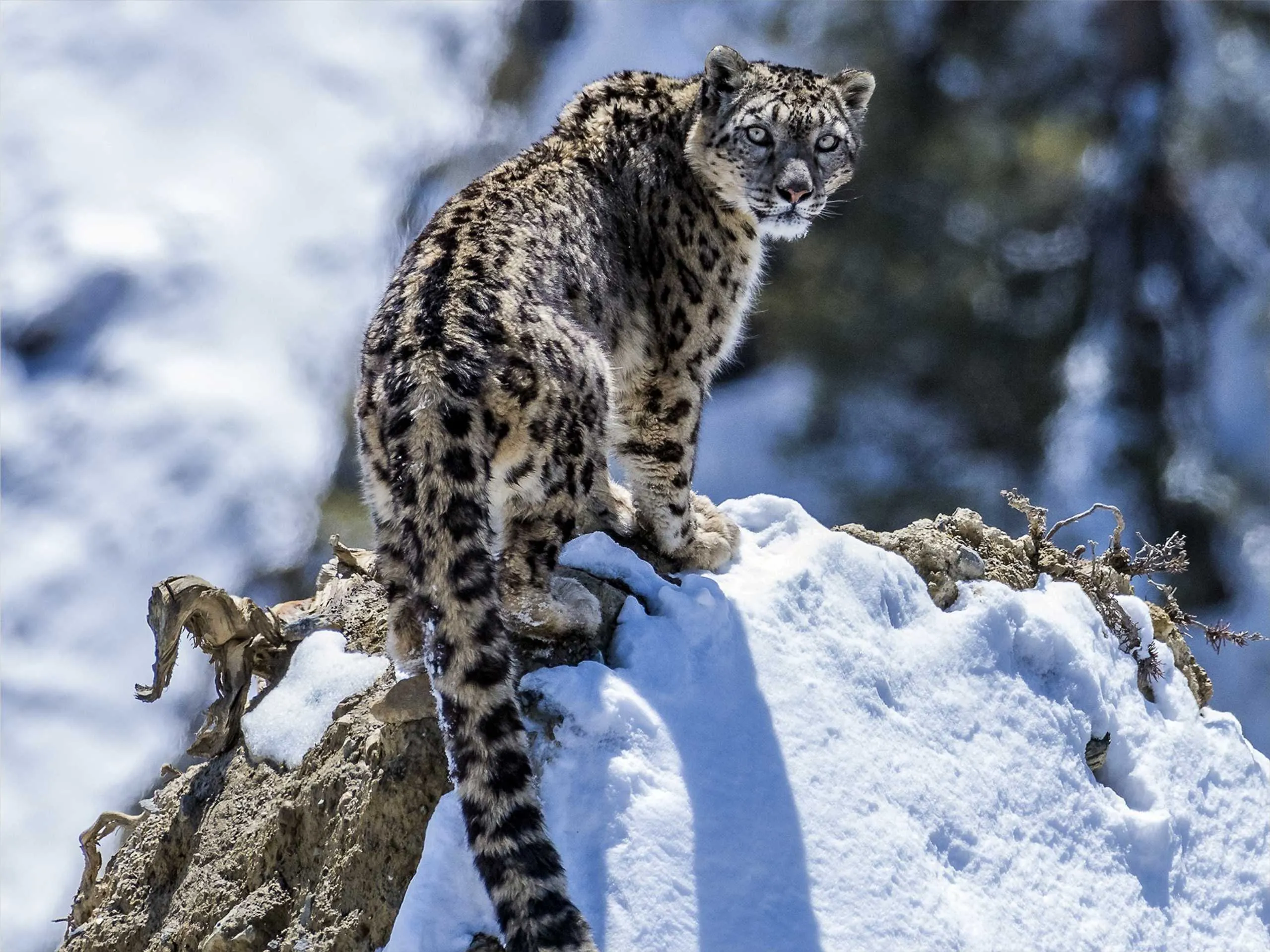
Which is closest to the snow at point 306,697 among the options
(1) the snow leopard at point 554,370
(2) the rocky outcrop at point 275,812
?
(2) the rocky outcrop at point 275,812

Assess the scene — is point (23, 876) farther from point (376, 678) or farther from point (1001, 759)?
point (1001, 759)

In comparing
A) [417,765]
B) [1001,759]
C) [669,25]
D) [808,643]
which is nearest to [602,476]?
[808,643]

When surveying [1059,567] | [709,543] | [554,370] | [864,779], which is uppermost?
[1059,567]

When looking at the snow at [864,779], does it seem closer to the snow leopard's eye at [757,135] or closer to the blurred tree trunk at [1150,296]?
the snow leopard's eye at [757,135]

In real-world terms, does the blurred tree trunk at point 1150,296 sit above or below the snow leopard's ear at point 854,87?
above

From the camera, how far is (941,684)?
20.7 ft

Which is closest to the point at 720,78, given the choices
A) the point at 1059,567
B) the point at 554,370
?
the point at 554,370

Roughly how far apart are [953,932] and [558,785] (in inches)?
65.5

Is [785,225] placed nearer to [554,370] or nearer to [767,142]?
[767,142]

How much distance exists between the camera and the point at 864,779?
560cm

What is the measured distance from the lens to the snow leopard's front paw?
6508mm

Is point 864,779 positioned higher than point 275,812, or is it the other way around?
point 275,812

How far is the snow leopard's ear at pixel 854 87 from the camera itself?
749cm

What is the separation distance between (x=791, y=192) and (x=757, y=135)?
379mm
